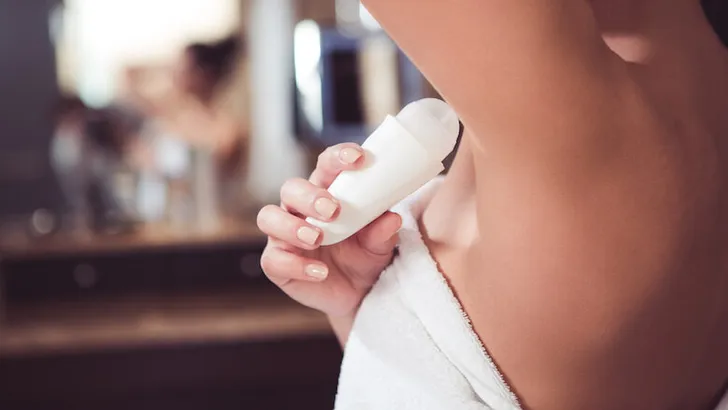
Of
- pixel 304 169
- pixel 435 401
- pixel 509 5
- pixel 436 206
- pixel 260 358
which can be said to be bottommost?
pixel 260 358

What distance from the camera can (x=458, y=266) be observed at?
48 centimetres

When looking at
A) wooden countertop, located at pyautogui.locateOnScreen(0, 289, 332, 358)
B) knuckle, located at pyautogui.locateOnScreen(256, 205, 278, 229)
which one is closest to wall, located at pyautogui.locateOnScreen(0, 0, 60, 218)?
wooden countertop, located at pyautogui.locateOnScreen(0, 289, 332, 358)

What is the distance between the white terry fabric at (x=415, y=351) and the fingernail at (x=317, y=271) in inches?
→ 1.6

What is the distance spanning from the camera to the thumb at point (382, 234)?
513mm

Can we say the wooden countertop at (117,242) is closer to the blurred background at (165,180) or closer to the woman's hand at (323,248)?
the blurred background at (165,180)

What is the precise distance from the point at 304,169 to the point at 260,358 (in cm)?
69

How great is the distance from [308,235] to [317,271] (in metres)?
0.05

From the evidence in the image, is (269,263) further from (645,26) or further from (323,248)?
(645,26)

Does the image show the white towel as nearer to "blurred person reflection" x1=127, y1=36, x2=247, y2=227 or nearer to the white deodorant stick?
the white deodorant stick

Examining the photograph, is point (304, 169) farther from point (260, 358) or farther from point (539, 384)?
point (539, 384)

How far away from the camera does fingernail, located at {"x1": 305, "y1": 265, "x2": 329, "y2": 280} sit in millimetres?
528

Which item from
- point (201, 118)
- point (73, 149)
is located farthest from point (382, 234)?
point (73, 149)

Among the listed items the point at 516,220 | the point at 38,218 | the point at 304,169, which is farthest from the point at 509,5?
the point at 38,218

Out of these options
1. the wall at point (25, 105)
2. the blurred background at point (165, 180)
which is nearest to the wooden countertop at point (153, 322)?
the blurred background at point (165, 180)
